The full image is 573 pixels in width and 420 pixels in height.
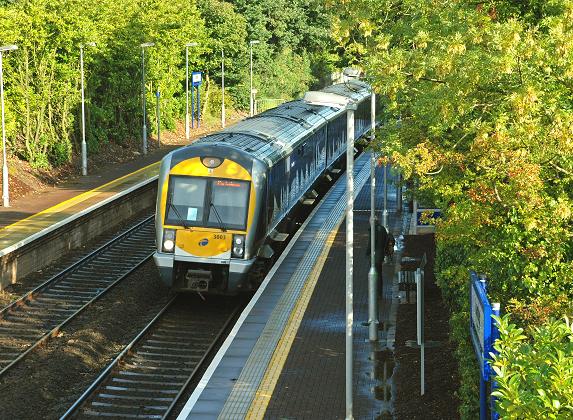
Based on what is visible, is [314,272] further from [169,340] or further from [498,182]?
[498,182]

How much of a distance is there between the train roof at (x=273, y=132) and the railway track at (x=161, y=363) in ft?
12.0

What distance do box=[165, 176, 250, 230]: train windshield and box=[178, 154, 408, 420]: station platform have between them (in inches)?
75.1

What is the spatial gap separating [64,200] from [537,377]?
29.1 meters

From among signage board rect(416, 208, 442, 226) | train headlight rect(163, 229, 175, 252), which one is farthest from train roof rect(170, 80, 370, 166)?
signage board rect(416, 208, 442, 226)

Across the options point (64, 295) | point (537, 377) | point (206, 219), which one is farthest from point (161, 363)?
point (537, 377)

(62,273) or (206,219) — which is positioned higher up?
(206,219)

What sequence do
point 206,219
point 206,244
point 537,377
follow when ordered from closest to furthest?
point 537,377 → point 206,244 → point 206,219

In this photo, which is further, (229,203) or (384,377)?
(229,203)

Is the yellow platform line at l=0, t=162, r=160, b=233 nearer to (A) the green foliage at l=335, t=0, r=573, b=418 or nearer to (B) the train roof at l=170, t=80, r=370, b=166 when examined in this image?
(B) the train roof at l=170, t=80, r=370, b=166

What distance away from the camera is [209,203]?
2083 centimetres

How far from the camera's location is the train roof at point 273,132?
22.4 m

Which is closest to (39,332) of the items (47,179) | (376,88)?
(376,88)

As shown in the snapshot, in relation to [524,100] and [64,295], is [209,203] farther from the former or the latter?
[524,100]

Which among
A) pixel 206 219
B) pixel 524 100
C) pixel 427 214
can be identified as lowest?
pixel 206 219
